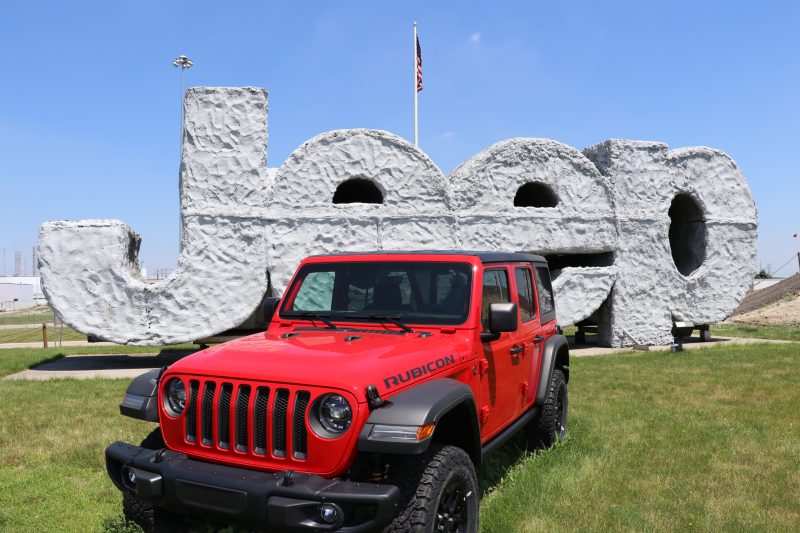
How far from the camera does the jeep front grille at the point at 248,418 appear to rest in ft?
10.2

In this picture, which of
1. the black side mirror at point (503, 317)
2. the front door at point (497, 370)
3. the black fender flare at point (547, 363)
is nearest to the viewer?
the black side mirror at point (503, 317)

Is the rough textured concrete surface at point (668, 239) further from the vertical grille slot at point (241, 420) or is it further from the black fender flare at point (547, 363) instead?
the vertical grille slot at point (241, 420)

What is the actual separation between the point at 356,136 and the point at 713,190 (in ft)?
29.3

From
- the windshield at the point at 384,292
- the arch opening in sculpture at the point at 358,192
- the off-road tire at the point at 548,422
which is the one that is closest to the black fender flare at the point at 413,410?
the windshield at the point at 384,292

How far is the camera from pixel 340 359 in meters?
3.36

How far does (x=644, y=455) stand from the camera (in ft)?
18.8

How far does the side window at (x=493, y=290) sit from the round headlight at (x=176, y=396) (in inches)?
77.3

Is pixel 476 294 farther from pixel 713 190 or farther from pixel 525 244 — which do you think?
pixel 713 190

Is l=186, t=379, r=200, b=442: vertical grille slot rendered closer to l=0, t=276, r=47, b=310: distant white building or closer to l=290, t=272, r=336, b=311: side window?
l=290, t=272, r=336, b=311: side window

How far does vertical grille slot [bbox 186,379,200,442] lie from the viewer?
3.40 metres

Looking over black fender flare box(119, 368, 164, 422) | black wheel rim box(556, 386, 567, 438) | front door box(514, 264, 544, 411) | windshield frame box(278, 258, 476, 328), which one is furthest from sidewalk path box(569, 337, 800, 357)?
black fender flare box(119, 368, 164, 422)

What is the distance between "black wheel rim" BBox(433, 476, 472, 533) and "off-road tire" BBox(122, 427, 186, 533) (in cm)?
153

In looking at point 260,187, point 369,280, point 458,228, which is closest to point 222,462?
point 369,280

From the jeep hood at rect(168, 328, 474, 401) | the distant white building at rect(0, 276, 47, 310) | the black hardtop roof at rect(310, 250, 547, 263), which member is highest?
the black hardtop roof at rect(310, 250, 547, 263)
